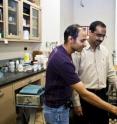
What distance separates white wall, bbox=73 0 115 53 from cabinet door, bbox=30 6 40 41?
1.63 metres

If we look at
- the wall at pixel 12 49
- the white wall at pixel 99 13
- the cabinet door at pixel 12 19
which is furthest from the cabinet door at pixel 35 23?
the white wall at pixel 99 13

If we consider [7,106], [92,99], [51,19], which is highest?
[51,19]

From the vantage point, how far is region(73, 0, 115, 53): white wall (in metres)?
5.95

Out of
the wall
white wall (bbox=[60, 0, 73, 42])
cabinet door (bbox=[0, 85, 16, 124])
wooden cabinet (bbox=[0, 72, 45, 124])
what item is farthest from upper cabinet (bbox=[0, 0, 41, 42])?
cabinet door (bbox=[0, 85, 16, 124])

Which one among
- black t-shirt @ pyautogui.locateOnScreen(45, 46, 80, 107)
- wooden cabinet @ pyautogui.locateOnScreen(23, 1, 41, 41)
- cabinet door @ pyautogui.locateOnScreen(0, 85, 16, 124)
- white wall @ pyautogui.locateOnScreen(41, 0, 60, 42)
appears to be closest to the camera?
black t-shirt @ pyautogui.locateOnScreen(45, 46, 80, 107)

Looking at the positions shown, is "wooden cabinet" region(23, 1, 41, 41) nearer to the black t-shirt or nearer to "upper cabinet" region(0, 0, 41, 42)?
"upper cabinet" region(0, 0, 41, 42)

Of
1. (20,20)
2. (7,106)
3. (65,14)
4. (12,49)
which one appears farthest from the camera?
(65,14)

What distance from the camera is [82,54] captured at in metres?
2.33

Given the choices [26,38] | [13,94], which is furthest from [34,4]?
[13,94]

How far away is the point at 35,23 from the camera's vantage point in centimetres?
479

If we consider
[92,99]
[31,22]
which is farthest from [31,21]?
[92,99]

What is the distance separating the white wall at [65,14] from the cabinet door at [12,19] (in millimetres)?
1482

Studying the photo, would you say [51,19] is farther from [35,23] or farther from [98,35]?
[98,35]

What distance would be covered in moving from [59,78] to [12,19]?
2.36m
